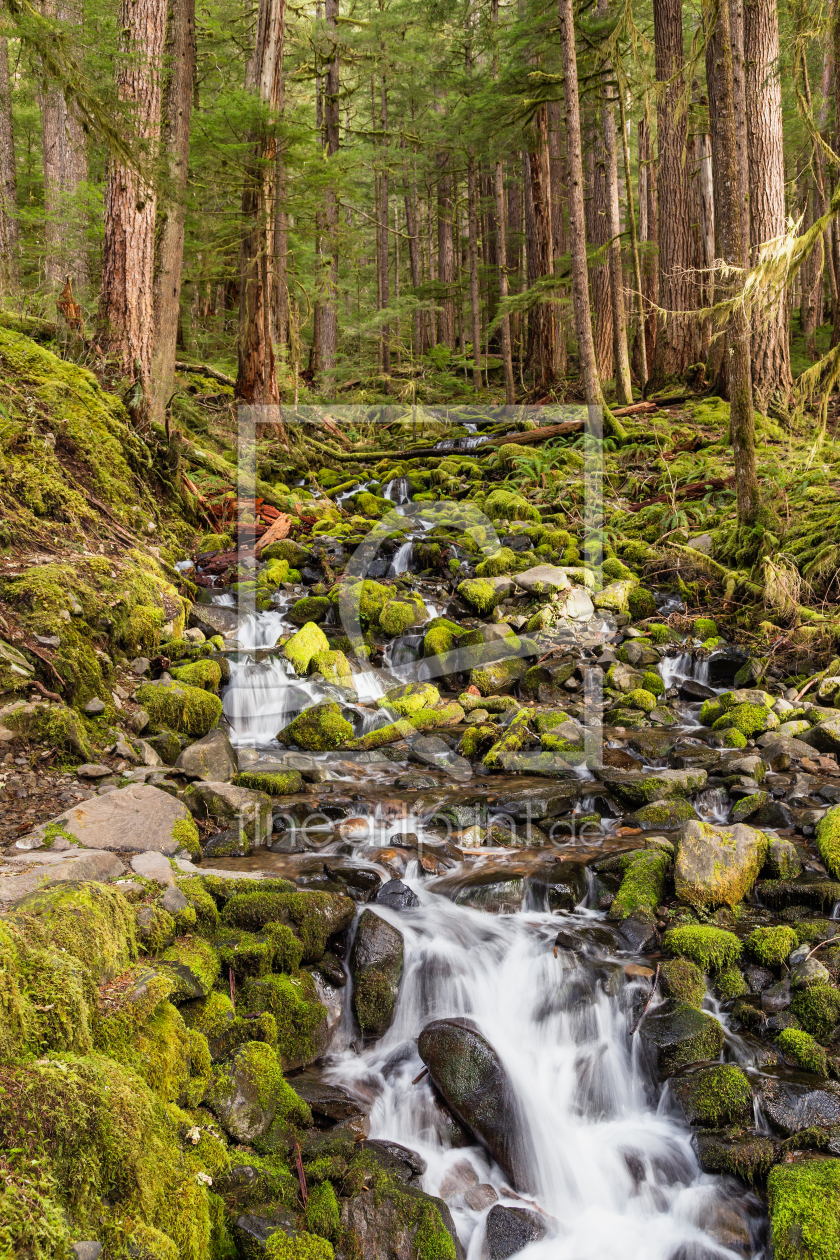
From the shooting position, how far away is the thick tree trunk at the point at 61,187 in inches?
403

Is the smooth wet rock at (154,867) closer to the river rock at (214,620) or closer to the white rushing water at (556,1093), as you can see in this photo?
the white rushing water at (556,1093)

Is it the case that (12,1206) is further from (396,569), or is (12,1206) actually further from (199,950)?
(396,569)

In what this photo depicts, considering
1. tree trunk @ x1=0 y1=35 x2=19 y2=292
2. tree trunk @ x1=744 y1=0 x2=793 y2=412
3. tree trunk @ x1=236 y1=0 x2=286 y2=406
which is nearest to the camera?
tree trunk @ x1=236 y1=0 x2=286 y2=406

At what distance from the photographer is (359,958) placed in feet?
13.4

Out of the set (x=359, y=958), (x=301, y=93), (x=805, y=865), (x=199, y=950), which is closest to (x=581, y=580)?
(x=805, y=865)

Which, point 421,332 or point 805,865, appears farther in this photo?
point 421,332

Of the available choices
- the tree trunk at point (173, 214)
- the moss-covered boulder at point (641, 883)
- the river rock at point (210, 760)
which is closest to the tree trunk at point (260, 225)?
the tree trunk at point (173, 214)

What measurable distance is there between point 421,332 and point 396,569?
19.0 metres

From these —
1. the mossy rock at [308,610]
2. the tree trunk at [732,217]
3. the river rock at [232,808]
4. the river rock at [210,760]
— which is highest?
the tree trunk at [732,217]

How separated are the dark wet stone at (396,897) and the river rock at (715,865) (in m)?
1.67

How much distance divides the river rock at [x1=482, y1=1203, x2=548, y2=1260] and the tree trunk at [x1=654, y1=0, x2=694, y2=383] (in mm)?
14971

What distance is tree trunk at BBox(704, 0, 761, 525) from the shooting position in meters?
8.48

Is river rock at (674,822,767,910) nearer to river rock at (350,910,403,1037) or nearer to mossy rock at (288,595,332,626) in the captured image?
river rock at (350,910,403,1037)

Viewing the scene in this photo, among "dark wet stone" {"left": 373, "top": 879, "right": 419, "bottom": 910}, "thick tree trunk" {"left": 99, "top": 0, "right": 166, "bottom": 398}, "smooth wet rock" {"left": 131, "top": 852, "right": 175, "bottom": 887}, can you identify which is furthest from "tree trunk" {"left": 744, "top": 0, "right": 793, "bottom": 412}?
"smooth wet rock" {"left": 131, "top": 852, "right": 175, "bottom": 887}
